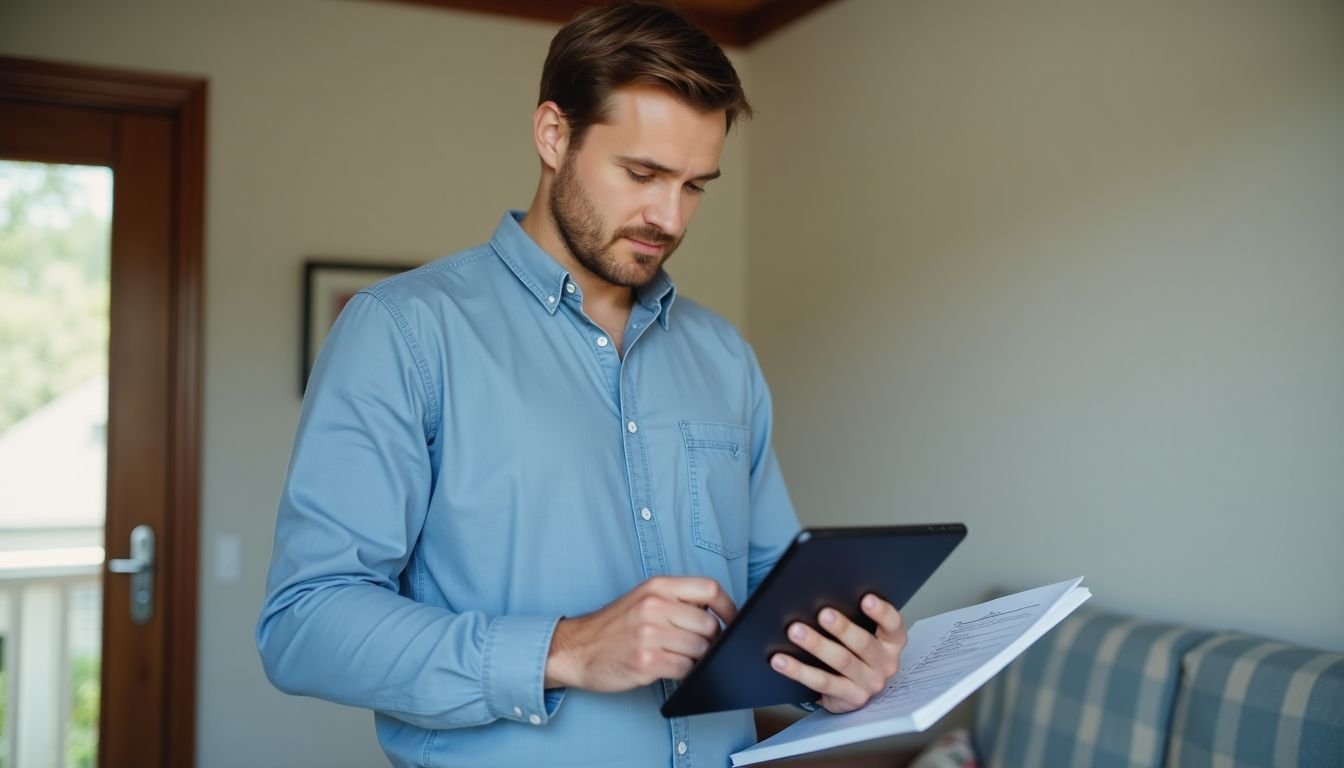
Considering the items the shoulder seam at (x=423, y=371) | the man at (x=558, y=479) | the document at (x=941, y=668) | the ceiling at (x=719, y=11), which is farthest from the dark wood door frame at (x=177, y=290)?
the document at (x=941, y=668)

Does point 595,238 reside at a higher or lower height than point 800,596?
higher

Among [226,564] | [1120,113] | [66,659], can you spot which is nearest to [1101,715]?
[1120,113]

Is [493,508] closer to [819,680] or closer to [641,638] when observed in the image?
[641,638]

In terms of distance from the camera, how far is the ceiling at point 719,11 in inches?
140

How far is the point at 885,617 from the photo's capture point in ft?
3.25

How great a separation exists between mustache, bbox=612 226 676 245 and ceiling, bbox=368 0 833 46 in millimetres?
2369

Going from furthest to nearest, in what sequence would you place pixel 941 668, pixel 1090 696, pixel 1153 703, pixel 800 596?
pixel 1090 696 → pixel 1153 703 → pixel 941 668 → pixel 800 596

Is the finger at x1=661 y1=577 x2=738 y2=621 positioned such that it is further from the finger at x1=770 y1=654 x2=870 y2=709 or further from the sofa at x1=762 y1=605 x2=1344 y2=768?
the sofa at x1=762 y1=605 x2=1344 y2=768

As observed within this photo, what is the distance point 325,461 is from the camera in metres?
1.01

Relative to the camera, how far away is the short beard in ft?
4.06

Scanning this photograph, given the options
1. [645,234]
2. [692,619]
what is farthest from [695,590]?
[645,234]

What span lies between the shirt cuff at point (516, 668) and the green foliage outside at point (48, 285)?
101 inches

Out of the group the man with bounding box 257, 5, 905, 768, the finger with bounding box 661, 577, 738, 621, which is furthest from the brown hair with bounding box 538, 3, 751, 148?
the finger with bounding box 661, 577, 738, 621

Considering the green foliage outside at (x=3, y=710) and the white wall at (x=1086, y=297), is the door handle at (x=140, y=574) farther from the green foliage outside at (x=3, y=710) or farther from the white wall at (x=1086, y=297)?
the white wall at (x=1086, y=297)
